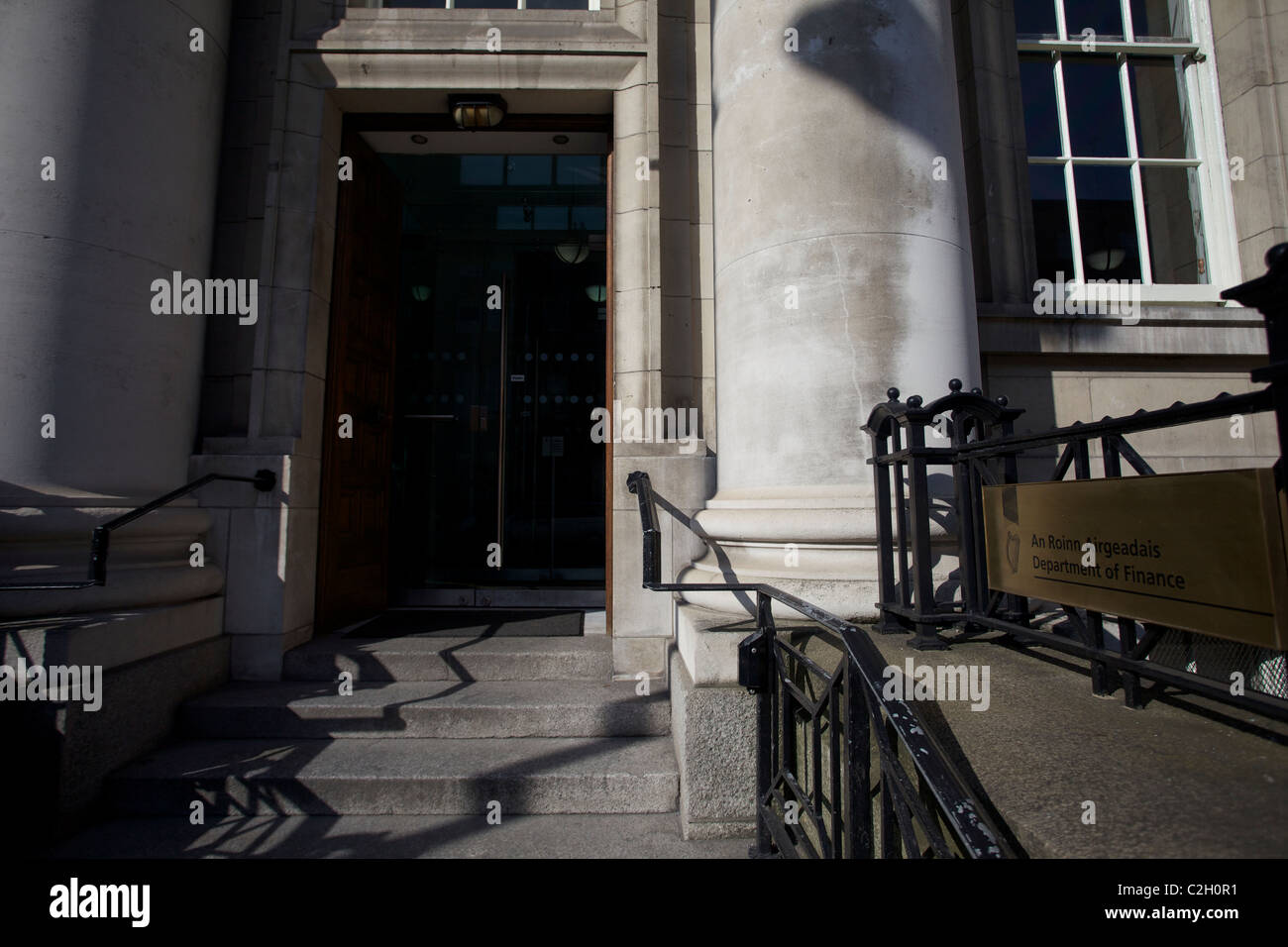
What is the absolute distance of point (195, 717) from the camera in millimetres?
4070

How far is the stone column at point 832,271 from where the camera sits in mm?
3734

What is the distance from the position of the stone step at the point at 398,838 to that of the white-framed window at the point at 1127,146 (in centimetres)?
551

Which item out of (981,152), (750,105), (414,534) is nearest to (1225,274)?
(981,152)

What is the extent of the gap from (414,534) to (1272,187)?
9300mm

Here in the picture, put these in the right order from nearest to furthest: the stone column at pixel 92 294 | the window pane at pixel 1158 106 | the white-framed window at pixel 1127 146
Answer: the stone column at pixel 92 294 → the white-framed window at pixel 1127 146 → the window pane at pixel 1158 106

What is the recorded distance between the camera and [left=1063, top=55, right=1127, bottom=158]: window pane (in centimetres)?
568

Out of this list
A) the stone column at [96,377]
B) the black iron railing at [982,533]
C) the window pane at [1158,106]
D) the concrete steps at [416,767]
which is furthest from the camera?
the window pane at [1158,106]

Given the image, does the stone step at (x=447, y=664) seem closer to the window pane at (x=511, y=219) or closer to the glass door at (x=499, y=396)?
the glass door at (x=499, y=396)

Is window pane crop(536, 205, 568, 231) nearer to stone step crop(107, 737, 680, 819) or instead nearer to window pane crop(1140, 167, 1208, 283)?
window pane crop(1140, 167, 1208, 283)

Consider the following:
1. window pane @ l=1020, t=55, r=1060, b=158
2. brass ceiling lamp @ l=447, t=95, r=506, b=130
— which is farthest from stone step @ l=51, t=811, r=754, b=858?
window pane @ l=1020, t=55, r=1060, b=158

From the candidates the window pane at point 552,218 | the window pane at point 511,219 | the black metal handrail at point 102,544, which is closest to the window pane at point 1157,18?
the window pane at point 552,218

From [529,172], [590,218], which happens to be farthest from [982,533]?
[529,172]

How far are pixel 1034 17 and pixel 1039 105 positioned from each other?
36.2 inches

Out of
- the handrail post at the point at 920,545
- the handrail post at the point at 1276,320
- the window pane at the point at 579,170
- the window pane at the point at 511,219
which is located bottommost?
the handrail post at the point at 920,545
